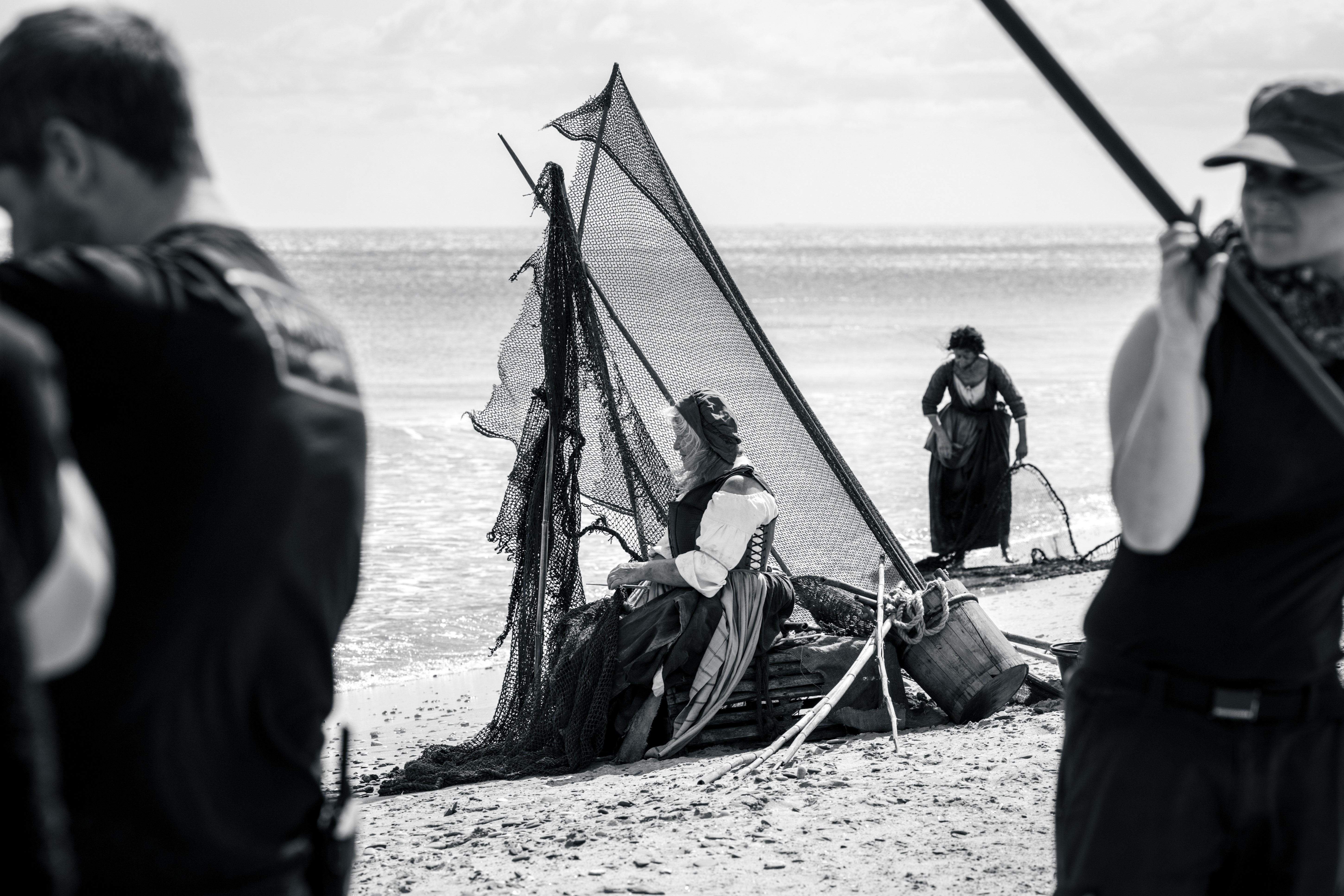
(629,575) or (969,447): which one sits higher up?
(969,447)

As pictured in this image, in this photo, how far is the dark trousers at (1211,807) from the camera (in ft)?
7.43

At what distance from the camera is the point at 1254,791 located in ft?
7.43

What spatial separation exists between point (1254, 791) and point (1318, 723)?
17 centimetres

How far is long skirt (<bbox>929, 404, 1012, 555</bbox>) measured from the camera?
10.4m

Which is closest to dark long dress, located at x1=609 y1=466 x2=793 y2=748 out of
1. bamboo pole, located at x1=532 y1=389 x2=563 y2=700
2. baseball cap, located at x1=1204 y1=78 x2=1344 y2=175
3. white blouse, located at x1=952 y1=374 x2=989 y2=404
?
bamboo pole, located at x1=532 y1=389 x2=563 y2=700

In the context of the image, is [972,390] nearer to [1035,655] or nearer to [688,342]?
[1035,655]

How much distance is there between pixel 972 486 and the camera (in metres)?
10.5

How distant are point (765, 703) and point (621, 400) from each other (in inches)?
59.6

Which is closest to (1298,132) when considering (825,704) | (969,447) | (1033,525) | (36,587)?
(36,587)

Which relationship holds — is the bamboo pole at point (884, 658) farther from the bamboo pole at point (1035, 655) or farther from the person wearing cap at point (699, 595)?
the bamboo pole at point (1035, 655)

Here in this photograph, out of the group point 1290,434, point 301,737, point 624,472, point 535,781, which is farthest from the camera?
point 624,472

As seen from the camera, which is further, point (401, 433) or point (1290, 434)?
point (401, 433)

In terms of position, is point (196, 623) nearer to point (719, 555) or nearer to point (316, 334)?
point (316, 334)

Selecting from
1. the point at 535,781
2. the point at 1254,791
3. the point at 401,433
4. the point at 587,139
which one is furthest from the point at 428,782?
the point at 401,433
